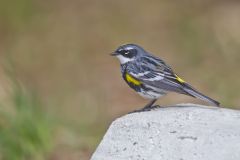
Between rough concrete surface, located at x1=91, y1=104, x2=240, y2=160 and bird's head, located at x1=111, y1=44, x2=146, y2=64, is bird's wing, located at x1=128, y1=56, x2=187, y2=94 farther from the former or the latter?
rough concrete surface, located at x1=91, y1=104, x2=240, y2=160

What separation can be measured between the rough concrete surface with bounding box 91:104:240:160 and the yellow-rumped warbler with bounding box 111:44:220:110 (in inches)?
9.4

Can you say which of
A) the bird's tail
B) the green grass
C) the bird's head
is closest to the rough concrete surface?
the bird's tail

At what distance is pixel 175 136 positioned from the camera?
5801 mm

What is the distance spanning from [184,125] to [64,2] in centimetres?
769

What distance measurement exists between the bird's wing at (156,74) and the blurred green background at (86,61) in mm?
Answer: 1991

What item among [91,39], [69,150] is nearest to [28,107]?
[69,150]

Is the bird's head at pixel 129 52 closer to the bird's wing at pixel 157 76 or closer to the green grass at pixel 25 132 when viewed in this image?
the bird's wing at pixel 157 76

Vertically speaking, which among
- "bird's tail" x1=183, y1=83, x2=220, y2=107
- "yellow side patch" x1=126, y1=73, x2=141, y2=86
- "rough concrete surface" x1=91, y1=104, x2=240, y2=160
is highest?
"yellow side patch" x1=126, y1=73, x2=141, y2=86

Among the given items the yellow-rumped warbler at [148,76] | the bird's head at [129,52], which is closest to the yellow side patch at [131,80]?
the yellow-rumped warbler at [148,76]

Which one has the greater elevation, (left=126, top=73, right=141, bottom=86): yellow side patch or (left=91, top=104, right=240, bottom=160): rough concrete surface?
(left=126, top=73, right=141, bottom=86): yellow side patch

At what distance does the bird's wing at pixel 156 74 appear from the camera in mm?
6570

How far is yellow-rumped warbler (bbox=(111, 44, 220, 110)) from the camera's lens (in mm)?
6562

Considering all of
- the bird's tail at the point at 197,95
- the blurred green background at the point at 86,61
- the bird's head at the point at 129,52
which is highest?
the bird's head at the point at 129,52

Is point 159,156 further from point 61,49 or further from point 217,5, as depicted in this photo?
point 217,5
